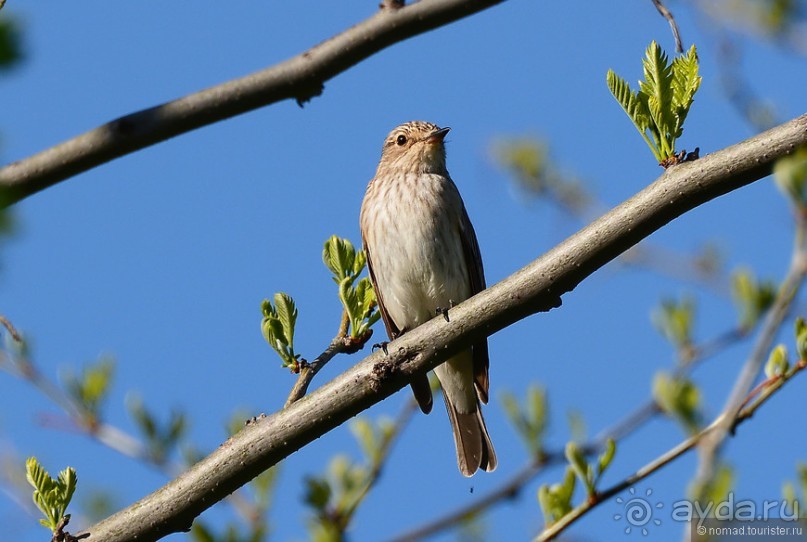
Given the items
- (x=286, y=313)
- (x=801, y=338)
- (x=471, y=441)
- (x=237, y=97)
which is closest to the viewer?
(x=237, y=97)

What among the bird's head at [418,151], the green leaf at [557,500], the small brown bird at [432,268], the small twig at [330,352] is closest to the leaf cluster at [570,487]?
the green leaf at [557,500]

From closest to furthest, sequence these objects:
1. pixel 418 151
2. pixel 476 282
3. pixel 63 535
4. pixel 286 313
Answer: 1. pixel 63 535
2. pixel 286 313
3. pixel 476 282
4. pixel 418 151

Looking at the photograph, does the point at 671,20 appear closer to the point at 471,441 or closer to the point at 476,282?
the point at 476,282

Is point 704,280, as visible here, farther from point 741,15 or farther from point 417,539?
point 417,539

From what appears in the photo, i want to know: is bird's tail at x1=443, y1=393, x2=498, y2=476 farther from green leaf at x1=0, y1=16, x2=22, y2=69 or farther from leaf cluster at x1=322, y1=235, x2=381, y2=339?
green leaf at x1=0, y1=16, x2=22, y2=69

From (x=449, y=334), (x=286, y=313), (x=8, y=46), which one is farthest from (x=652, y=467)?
(x=8, y=46)

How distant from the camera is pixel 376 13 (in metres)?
3.56

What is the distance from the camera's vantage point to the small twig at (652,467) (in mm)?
3777

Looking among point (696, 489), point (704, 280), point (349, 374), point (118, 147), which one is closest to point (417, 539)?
point (349, 374)

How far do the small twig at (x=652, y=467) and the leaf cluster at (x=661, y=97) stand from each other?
3.20 ft

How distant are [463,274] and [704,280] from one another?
1.57 m

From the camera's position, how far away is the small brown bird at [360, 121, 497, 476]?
7039 millimetres

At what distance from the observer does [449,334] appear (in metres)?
3.92

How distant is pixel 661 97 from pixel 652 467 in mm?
1327
